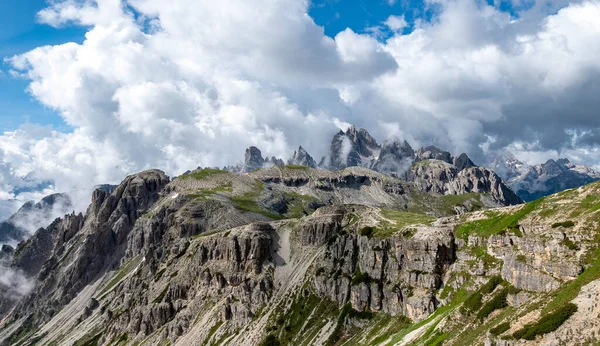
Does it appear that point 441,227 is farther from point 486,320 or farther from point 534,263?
point 486,320

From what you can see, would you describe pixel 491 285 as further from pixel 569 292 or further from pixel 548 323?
pixel 548 323

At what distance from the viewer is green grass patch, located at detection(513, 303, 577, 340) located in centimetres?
7469

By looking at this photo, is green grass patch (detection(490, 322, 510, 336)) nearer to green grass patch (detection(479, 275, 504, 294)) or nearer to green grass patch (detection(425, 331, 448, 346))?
green grass patch (detection(425, 331, 448, 346))

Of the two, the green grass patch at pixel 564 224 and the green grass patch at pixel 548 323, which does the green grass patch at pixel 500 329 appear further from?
the green grass patch at pixel 564 224

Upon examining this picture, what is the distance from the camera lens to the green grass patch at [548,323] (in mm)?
Answer: 74688

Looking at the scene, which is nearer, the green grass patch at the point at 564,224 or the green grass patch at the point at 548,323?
the green grass patch at the point at 548,323

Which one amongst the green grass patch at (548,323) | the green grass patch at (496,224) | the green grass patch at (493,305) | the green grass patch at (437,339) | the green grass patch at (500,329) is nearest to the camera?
the green grass patch at (548,323)

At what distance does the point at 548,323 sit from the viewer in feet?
251

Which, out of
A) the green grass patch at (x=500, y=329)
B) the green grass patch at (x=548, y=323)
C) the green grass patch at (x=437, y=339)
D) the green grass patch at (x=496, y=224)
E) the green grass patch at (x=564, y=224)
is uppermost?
the green grass patch at (x=496, y=224)

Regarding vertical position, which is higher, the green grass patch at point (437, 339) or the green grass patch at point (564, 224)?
the green grass patch at point (564, 224)

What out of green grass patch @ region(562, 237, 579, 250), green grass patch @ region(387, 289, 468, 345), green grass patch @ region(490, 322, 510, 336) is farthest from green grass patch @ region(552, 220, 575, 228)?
green grass patch @ region(490, 322, 510, 336)

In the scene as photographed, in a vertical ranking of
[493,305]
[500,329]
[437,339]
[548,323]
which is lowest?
[437,339]

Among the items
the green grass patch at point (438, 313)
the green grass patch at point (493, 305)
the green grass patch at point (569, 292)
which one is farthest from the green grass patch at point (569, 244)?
the green grass patch at point (438, 313)

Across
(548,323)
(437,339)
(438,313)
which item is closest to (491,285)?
(437,339)
